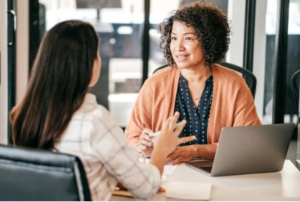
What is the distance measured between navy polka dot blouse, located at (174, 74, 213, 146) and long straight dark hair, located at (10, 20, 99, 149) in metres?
0.91

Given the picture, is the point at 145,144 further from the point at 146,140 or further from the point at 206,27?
the point at 206,27

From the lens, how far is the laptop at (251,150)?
5.85 feet

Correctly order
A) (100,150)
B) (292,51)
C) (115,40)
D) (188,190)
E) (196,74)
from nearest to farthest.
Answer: (100,150) < (188,190) < (196,74) < (292,51) < (115,40)

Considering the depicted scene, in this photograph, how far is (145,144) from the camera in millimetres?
2010

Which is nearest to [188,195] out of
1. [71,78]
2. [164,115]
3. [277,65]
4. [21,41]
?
[71,78]

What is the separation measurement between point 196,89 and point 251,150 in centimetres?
53

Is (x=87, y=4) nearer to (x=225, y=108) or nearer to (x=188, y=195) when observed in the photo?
(x=225, y=108)

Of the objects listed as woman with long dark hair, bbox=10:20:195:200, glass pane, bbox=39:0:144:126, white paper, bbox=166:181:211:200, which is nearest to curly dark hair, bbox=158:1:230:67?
white paper, bbox=166:181:211:200

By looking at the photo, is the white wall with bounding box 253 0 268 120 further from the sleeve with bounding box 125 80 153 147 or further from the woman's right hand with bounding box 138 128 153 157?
the woman's right hand with bounding box 138 128 153 157

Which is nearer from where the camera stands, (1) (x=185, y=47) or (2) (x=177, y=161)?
(2) (x=177, y=161)

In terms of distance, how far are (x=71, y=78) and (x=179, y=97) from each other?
964 mm

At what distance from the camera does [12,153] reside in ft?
4.10

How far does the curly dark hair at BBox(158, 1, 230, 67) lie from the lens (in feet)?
7.71

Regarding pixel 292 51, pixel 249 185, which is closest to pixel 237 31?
pixel 292 51
